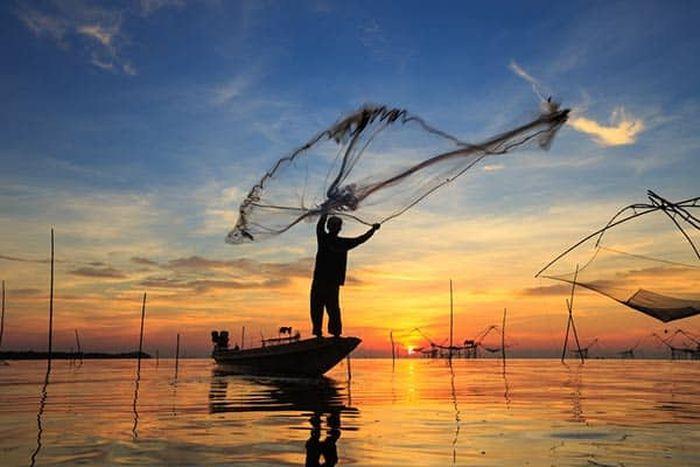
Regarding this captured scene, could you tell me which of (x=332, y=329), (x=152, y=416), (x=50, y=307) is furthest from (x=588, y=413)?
(x=50, y=307)

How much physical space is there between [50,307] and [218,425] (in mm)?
46331

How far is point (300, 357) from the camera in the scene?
20672 millimetres

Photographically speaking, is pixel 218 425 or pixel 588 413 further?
pixel 588 413

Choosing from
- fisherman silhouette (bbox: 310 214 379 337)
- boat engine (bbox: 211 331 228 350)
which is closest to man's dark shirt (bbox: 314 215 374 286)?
fisherman silhouette (bbox: 310 214 379 337)

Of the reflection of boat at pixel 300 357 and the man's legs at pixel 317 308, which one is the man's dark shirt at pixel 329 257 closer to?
the man's legs at pixel 317 308

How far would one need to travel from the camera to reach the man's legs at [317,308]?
19109 mm

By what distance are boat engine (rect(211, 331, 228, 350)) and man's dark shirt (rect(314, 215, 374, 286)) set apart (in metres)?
18.2

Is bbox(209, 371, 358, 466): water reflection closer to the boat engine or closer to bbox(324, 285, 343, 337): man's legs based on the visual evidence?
bbox(324, 285, 343, 337): man's legs

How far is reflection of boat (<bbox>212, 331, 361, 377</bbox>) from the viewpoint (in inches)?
772

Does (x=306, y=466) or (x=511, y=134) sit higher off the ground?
(x=511, y=134)

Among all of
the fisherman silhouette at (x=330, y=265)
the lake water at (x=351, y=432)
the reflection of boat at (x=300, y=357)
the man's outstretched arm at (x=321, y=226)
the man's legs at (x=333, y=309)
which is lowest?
the lake water at (x=351, y=432)

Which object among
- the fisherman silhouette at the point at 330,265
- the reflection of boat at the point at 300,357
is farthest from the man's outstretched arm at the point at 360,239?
the reflection of boat at the point at 300,357

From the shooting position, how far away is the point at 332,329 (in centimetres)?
1959

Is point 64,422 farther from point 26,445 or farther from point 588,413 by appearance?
point 588,413
